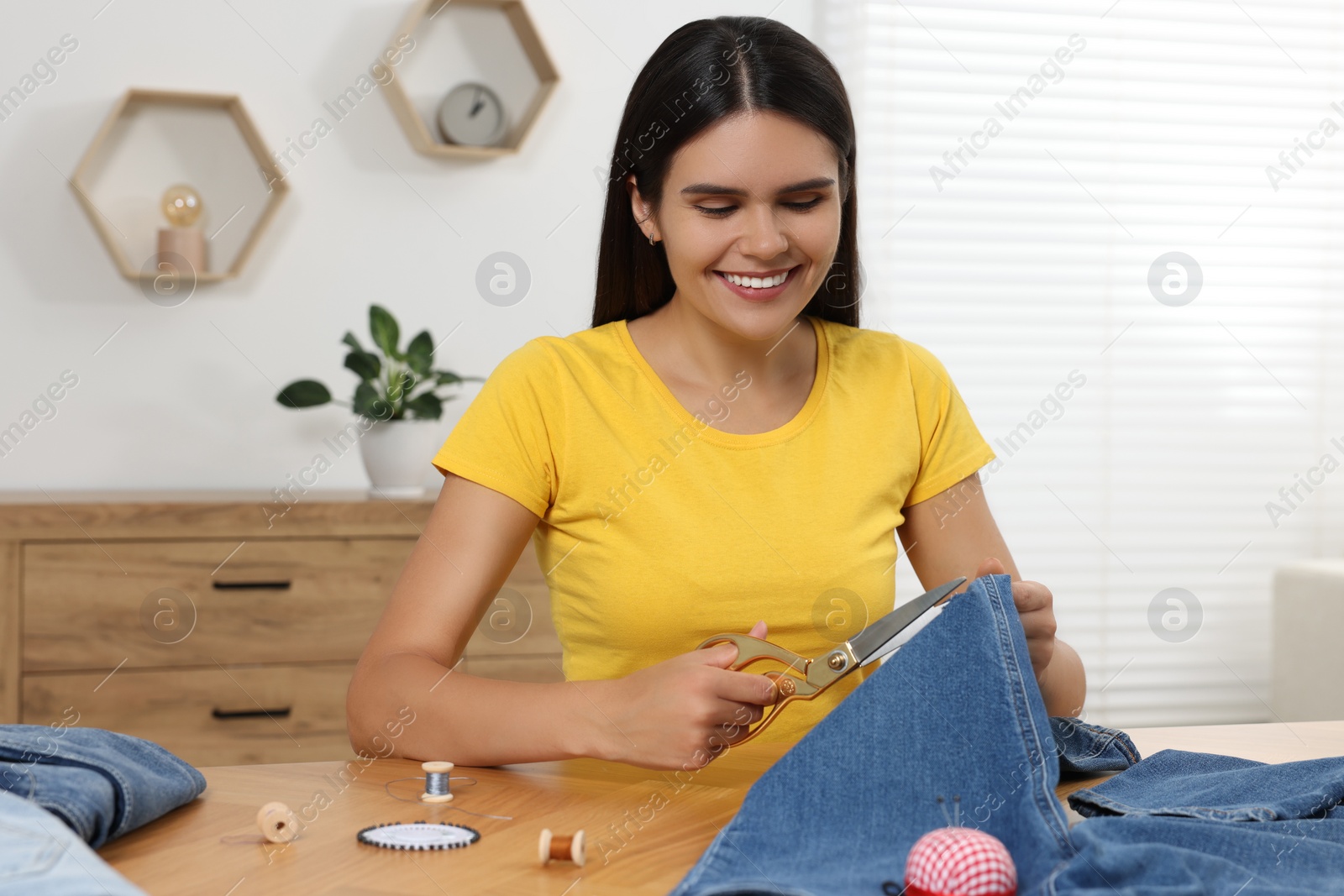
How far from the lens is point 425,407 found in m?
2.96

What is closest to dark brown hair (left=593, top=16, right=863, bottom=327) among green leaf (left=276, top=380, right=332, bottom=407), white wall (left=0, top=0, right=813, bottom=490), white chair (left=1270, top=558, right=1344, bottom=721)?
green leaf (left=276, top=380, right=332, bottom=407)

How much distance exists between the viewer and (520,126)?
3.32 meters

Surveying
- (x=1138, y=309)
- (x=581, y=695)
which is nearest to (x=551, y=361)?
(x=581, y=695)

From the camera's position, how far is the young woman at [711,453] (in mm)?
1423

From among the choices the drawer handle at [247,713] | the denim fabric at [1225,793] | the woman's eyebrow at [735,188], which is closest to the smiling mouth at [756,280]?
the woman's eyebrow at [735,188]

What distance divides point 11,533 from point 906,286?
249 cm

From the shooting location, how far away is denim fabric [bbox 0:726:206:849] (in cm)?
82

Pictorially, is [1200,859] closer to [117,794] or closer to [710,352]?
[117,794]

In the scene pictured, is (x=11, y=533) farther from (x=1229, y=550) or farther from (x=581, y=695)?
(x=1229, y=550)

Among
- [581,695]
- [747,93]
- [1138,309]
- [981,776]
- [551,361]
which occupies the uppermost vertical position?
[1138,309]

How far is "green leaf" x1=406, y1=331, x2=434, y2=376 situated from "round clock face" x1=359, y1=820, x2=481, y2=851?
83.4 inches

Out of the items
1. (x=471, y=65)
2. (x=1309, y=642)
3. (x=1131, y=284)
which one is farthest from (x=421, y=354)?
(x=1309, y=642)

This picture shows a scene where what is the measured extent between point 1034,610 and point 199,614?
81.7 inches

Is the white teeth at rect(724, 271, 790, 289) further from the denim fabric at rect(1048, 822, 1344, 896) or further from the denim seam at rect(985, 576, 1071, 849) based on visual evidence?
the denim fabric at rect(1048, 822, 1344, 896)
